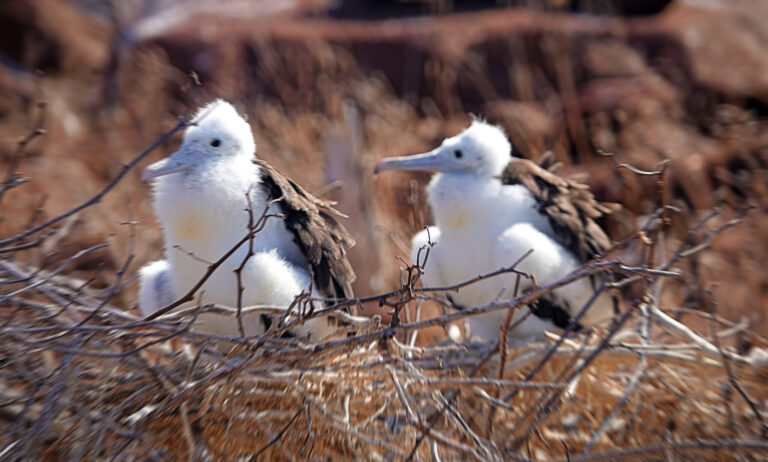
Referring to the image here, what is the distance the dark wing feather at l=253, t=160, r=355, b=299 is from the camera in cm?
238

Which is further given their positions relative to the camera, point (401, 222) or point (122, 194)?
point (401, 222)

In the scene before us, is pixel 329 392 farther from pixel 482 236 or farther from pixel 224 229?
pixel 482 236

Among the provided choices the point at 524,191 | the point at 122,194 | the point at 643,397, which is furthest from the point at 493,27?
the point at 643,397

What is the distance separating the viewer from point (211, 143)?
2.39 m

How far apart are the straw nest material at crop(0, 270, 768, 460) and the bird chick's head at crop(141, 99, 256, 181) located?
0.45 metres

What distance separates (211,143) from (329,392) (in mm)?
774

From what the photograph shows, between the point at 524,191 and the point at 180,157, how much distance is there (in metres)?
1.20

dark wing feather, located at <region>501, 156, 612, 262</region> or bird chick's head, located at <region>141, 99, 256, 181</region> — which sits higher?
bird chick's head, located at <region>141, 99, 256, 181</region>

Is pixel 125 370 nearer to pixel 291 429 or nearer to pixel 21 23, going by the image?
pixel 291 429

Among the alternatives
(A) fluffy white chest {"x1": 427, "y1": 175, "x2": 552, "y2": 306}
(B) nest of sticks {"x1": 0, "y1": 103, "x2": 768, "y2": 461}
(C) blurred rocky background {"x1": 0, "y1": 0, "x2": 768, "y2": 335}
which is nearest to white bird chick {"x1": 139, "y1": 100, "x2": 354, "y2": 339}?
(B) nest of sticks {"x1": 0, "y1": 103, "x2": 768, "y2": 461}

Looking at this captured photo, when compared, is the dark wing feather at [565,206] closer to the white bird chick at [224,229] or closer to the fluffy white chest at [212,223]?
the white bird chick at [224,229]

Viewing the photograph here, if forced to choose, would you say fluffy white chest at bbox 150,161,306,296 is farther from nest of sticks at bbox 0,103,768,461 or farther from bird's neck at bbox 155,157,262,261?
nest of sticks at bbox 0,103,768,461

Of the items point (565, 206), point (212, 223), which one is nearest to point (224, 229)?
point (212, 223)

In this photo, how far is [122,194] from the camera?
469 centimetres
